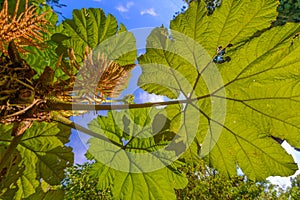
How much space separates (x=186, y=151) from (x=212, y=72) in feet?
0.51

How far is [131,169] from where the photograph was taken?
2.50 feet

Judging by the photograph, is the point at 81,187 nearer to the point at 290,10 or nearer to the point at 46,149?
the point at 46,149

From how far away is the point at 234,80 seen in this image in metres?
0.63

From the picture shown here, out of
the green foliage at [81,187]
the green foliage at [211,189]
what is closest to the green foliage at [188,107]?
the green foliage at [211,189]

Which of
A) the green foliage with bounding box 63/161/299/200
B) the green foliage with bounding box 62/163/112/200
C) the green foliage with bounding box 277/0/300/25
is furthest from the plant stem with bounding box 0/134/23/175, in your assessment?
the green foliage with bounding box 277/0/300/25

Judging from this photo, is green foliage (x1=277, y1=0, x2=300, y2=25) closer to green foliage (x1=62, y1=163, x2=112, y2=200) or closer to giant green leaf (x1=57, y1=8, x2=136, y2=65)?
green foliage (x1=62, y1=163, x2=112, y2=200)

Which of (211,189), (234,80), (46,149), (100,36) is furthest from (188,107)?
(211,189)

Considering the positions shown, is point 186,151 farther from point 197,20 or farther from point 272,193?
point 272,193

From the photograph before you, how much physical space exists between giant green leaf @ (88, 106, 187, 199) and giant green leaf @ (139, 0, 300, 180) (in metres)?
0.08

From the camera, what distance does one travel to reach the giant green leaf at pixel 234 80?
1.93ft

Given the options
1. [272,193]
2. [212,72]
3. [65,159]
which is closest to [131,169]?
[65,159]

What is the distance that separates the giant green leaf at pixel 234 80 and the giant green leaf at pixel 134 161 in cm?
8

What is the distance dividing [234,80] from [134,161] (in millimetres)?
268

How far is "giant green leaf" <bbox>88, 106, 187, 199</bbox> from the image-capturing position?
74 cm
